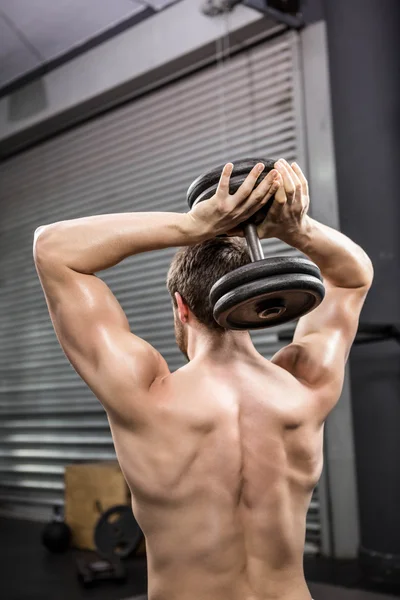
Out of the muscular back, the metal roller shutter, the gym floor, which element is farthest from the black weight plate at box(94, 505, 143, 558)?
the muscular back

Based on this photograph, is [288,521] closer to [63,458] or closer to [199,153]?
[199,153]

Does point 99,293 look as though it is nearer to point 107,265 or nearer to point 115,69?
point 107,265

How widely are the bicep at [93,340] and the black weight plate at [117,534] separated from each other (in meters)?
2.69

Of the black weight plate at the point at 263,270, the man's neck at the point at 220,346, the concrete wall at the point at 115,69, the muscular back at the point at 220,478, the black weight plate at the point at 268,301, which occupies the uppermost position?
the concrete wall at the point at 115,69

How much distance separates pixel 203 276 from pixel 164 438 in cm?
33

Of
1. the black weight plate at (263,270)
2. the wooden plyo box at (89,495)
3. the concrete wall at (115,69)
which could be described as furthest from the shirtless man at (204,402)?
the concrete wall at (115,69)

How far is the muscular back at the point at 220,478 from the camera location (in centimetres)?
110

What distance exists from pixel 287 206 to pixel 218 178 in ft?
0.45

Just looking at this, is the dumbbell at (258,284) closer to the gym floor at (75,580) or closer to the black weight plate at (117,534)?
the gym floor at (75,580)

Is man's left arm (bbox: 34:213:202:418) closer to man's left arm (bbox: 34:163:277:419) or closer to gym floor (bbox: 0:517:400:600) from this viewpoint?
man's left arm (bbox: 34:163:277:419)

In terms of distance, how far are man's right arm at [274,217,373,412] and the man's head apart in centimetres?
12

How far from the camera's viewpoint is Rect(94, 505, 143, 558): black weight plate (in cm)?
351

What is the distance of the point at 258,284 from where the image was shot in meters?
1.00

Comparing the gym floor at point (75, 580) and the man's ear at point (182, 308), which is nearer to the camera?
the man's ear at point (182, 308)
